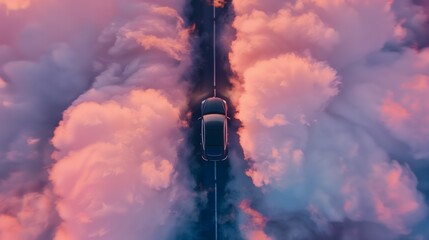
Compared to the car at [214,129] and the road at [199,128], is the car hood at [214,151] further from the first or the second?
the road at [199,128]

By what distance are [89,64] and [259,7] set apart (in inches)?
390

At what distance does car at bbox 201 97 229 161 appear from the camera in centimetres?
1909

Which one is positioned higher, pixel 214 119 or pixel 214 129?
pixel 214 119

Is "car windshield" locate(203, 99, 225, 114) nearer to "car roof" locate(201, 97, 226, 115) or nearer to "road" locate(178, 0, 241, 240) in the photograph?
"car roof" locate(201, 97, 226, 115)

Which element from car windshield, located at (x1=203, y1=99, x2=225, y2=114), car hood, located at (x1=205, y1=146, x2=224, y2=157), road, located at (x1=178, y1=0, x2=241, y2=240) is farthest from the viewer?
road, located at (x1=178, y1=0, x2=241, y2=240)

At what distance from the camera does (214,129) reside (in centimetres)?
1908

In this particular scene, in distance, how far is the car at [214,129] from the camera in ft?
62.6

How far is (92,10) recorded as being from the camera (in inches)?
814

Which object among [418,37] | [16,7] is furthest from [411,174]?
[16,7]

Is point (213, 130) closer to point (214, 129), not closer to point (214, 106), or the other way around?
point (214, 129)

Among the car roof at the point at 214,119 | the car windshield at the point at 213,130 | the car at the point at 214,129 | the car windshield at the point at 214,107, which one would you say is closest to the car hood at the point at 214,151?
the car at the point at 214,129

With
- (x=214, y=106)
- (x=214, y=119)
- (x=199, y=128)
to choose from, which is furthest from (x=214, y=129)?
(x=199, y=128)

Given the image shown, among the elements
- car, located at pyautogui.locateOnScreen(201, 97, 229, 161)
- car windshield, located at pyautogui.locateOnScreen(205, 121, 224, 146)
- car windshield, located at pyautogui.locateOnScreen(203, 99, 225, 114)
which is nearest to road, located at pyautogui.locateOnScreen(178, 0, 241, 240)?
car, located at pyautogui.locateOnScreen(201, 97, 229, 161)

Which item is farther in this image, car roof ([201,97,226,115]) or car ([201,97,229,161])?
car roof ([201,97,226,115])
